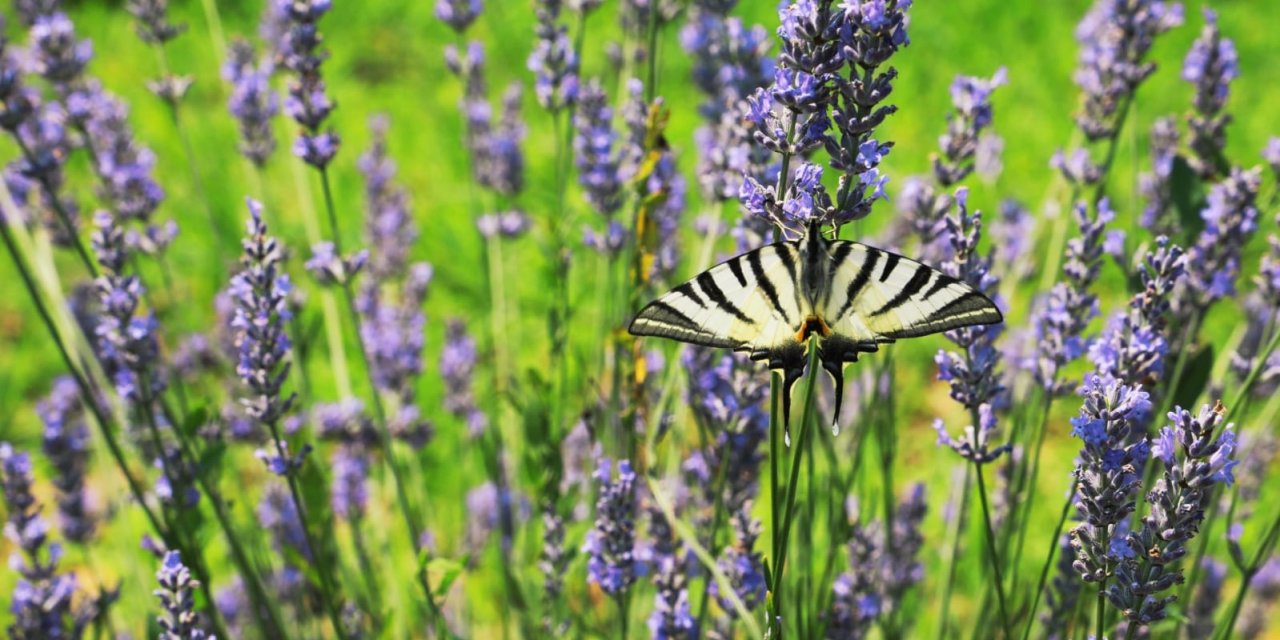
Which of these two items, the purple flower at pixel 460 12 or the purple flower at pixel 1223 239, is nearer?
the purple flower at pixel 1223 239

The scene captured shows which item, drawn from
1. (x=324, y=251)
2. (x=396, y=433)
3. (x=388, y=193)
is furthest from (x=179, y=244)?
(x=324, y=251)

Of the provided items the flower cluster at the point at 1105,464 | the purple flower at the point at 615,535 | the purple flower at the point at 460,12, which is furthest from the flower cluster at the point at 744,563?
the purple flower at the point at 460,12

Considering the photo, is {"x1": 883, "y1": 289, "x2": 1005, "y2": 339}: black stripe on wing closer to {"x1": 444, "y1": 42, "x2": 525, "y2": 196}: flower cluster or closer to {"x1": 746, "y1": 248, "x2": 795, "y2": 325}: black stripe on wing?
{"x1": 746, "y1": 248, "x2": 795, "y2": 325}: black stripe on wing

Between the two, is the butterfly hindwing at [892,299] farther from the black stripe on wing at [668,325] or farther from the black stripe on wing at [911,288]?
the black stripe on wing at [668,325]

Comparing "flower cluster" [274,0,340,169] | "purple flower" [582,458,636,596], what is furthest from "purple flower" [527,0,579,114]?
"purple flower" [582,458,636,596]

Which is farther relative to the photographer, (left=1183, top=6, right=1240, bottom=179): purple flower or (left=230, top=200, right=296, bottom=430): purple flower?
(left=1183, top=6, right=1240, bottom=179): purple flower

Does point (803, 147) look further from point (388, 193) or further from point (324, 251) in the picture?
point (388, 193)

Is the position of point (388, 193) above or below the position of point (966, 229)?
above
